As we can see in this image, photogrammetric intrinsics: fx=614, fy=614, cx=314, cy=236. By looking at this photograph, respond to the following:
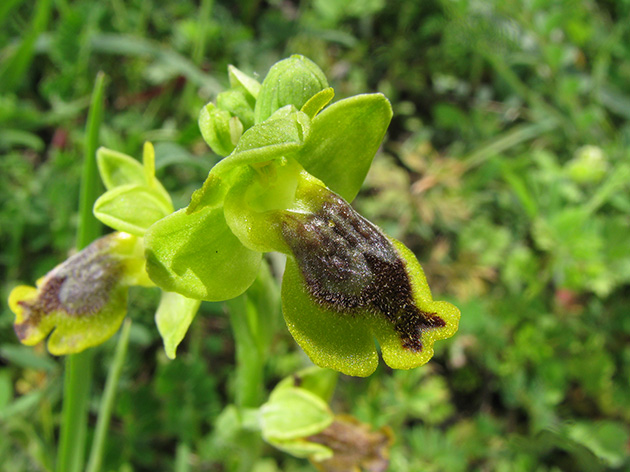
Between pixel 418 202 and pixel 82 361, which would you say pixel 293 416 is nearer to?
pixel 82 361

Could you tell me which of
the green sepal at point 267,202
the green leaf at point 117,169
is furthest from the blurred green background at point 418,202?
the green sepal at point 267,202

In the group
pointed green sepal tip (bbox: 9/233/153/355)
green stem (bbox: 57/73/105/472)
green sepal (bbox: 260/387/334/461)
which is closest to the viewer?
pointed green sepal tip (bbox: 9/233/153/355)

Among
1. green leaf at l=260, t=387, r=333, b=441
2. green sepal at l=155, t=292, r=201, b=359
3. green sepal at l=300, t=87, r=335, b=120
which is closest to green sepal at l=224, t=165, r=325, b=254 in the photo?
green sepal at l=300, t=87, r=335, b=120

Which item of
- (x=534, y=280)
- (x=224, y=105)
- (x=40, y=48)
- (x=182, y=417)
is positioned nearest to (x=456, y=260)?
(x=534, y=280)

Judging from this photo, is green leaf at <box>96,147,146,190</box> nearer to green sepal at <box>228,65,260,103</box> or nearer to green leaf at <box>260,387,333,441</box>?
green sepal at <box>228,65,260,103</box>

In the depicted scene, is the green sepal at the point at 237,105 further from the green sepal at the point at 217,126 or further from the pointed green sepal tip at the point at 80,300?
the pointed green sepal tip at the point at 80,300
